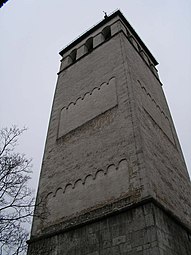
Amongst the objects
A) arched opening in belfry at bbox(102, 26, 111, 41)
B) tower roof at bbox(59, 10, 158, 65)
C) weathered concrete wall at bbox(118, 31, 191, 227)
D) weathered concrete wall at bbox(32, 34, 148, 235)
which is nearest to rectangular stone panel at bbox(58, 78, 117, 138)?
weathered concrete wall at bbox(32, 34, 148, 235)

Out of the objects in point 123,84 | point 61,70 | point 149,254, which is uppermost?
point 61,70

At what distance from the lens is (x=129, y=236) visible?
734 centimetres

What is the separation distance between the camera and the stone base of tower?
275 inches

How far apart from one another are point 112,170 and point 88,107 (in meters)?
4.22

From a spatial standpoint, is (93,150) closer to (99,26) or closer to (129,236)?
(129,236)

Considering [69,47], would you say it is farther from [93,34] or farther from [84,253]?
[84,253]

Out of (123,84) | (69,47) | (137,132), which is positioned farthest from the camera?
(69,47)

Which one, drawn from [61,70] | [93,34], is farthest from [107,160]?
[93,34]

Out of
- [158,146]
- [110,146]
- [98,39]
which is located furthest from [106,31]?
[110,146]

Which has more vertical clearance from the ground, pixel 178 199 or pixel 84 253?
pixel 178 199

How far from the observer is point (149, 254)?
6.71m

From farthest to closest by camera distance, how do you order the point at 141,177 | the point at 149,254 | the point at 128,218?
the point at 141,177 → the point at 128,218 → the point at 149,254

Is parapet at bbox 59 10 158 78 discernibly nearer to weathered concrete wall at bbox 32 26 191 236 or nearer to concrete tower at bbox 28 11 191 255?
concrete tower at bbox 28 11 191 255

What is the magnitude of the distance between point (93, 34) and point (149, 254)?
49.8 feet
